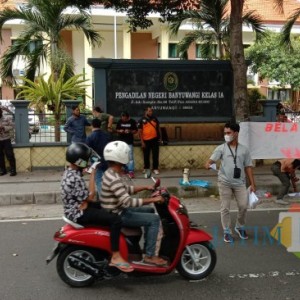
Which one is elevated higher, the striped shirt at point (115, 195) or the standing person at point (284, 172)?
the striped shirt at point (115, 195)

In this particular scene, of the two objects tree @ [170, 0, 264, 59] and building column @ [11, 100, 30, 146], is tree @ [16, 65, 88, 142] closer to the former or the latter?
building column @ [11, 100, 30, 146]

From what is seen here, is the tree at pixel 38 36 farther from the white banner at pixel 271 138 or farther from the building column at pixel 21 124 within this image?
the white banner at pixel 271 138

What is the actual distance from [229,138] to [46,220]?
3.24 meters

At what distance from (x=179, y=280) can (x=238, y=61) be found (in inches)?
276

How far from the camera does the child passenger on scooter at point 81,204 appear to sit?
4.31m

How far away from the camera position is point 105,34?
115ft

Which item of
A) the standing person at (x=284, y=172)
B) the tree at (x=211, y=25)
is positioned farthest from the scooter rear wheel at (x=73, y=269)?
the tree at (x=211, y=25)

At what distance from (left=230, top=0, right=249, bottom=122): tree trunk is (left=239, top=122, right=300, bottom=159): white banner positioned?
761 millimetres

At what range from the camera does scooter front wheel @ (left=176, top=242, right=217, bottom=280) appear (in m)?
4.62

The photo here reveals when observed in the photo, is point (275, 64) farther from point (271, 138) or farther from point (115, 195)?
point (115, 195)
